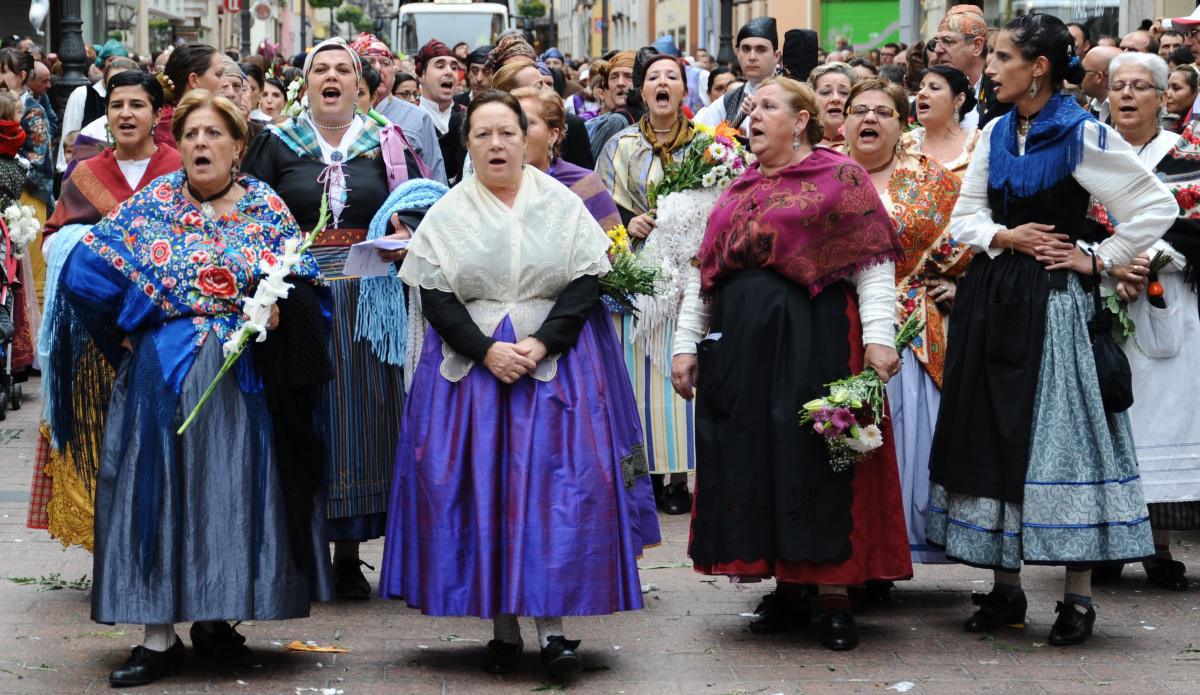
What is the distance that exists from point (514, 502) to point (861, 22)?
92.7 ft

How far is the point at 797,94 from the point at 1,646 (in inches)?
134

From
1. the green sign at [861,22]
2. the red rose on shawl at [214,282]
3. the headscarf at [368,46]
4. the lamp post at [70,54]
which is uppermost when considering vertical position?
the green sign at [861,22]

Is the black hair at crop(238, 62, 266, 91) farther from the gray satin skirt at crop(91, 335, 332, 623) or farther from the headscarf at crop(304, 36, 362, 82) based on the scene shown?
the gray satin skirt at crop(91, 335, 332, 623)

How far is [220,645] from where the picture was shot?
20.0ft

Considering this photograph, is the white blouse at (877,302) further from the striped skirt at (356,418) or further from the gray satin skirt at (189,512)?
the gray satin skirt at (189,512)

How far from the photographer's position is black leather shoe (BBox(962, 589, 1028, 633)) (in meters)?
6.69

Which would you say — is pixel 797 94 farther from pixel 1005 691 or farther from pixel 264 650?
pixel 264 650

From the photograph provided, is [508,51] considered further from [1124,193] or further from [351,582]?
[1124,193]

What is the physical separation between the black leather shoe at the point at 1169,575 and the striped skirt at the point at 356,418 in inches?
125

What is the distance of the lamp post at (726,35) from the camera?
24.6m

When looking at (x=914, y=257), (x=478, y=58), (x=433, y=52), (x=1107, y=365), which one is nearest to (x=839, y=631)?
(x=1107, y=365)

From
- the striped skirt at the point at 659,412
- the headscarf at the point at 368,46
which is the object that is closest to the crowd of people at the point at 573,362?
the striped skirt at the point at 659,412

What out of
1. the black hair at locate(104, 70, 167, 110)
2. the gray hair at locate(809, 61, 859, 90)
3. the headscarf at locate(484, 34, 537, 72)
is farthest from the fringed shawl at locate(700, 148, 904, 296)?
the headscarf at locate(484, 34, 537, 72)

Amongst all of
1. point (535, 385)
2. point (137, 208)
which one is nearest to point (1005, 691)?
point (535, 385)
